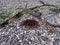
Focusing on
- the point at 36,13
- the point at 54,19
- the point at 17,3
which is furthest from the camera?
the point at 17,3

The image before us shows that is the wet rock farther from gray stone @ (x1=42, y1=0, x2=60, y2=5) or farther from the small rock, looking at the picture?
gray stone @ (x1=42, y1=0, x2=60, y2=5)

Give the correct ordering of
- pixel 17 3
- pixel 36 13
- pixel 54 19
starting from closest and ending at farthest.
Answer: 1. pixel 54 19
2. pixel 36 13
3. pixel 17 3

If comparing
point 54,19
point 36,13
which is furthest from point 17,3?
point 54,19

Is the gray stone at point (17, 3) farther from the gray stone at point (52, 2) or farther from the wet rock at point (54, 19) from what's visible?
the wet rock at point (54, 19)

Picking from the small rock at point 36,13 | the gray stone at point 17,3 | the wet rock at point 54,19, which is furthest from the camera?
the gray stone at point 17,3

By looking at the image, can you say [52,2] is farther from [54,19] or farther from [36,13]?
[54,19]

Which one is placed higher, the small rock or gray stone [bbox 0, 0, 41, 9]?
gray stone [bbox 0, 0, 41, 9]

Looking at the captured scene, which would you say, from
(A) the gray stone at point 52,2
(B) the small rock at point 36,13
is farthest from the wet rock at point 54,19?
(A) the gray stone at point 52,2

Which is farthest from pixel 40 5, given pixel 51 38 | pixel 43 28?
pixel 51 38

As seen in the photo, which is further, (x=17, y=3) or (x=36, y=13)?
(x=17, y=3)

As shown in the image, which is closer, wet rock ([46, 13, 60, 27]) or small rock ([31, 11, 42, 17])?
wet rock ([46, 13, 60, 27])

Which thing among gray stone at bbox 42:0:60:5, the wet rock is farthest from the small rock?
gray stone at bbox 42:0:60:5

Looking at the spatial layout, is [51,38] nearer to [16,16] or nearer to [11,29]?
[11,29]
